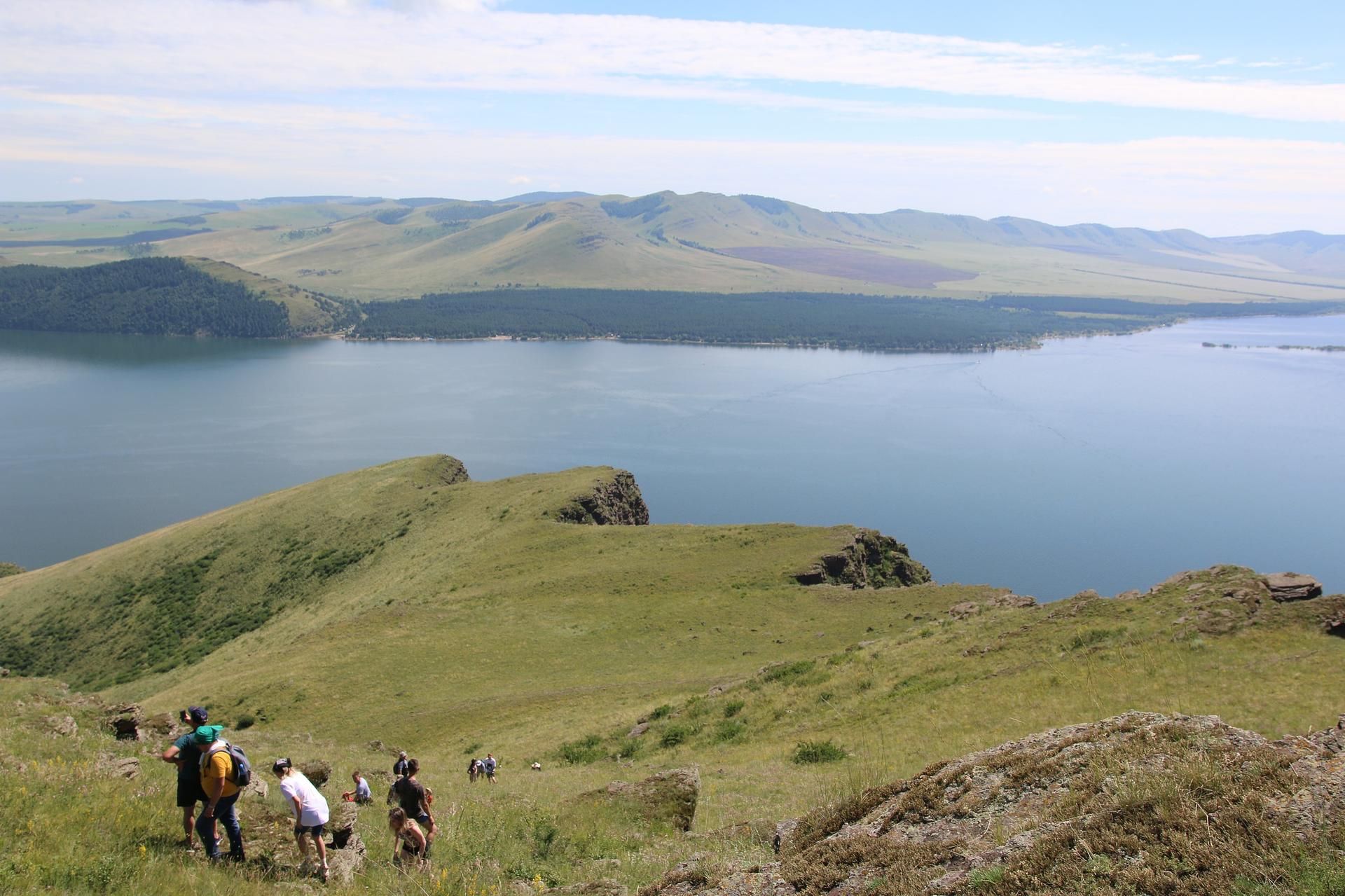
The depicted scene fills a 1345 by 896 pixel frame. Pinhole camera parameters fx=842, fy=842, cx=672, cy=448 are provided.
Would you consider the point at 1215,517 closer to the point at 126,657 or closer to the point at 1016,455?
the point at 1016,455

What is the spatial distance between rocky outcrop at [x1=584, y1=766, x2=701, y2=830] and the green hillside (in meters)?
0.43

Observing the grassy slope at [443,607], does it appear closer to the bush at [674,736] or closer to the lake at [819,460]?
the bush at [674,736]

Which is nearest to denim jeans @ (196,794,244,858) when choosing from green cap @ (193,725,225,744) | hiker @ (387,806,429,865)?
green cap @ (193,725,225,744)

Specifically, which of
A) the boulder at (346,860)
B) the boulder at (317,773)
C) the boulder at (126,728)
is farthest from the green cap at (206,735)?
the boulder at (126,728)

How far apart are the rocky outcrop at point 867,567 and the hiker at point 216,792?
1392 inches

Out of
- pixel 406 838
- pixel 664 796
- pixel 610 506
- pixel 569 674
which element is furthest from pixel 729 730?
pixel 610 506

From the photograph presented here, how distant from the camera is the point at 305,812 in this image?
38.4 ft

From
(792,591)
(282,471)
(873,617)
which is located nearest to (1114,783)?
(873,617)

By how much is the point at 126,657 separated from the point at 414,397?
14424 centimetres

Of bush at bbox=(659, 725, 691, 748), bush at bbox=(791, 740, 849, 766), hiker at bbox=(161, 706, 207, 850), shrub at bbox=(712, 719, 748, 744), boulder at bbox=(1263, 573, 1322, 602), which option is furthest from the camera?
bush at bbox=(659, 725, 691, 748)

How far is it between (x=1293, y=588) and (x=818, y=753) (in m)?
15.5

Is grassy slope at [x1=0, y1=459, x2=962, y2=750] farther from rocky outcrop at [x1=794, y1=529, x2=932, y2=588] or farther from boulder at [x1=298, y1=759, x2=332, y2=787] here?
boulder at [x1=298, y1=759, x2=332, y2=787]

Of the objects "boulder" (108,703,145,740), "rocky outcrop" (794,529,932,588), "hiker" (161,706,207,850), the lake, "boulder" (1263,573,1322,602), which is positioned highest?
"hiker" (161,706,207,850)

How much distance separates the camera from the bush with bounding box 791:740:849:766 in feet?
69.1
